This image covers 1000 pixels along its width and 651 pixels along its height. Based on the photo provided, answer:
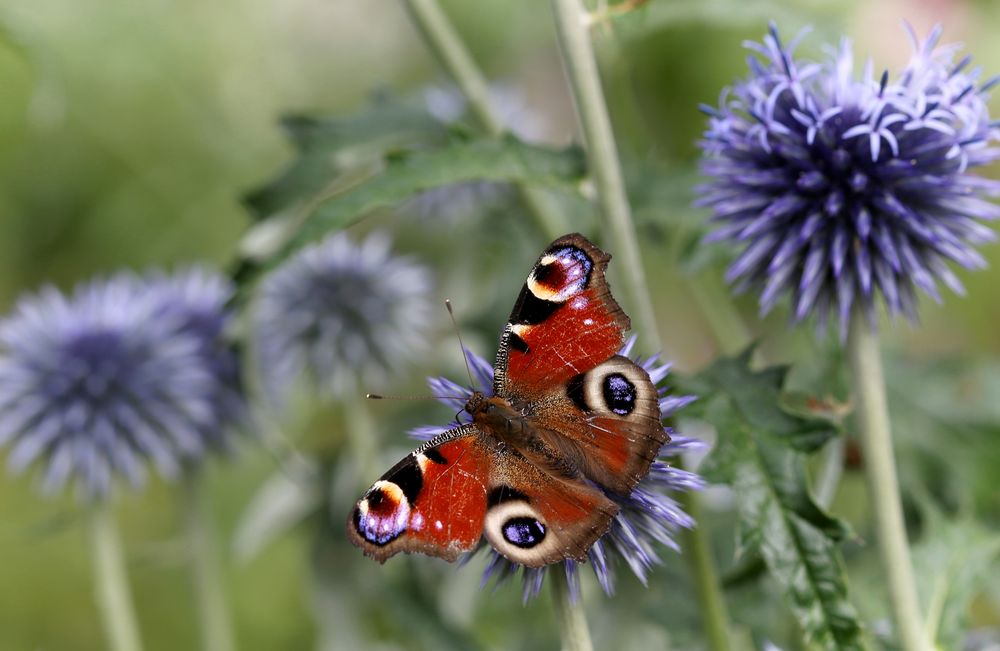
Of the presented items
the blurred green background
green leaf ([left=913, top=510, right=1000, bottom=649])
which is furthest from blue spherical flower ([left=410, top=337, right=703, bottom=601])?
the blurred green background

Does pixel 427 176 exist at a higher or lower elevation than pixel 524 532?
higher

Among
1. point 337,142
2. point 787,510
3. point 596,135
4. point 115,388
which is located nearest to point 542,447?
point 787,510

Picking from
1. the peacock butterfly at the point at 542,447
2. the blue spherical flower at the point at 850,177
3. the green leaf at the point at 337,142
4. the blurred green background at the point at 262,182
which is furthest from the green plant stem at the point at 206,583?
the blue spherical flower at the point at 850,177

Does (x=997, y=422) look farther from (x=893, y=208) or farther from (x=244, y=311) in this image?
(x=244, y=311)

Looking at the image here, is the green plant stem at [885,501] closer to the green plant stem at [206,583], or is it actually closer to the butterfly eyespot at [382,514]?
the butterfly eyespot at [382,514]

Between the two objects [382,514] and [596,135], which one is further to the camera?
[596,135]

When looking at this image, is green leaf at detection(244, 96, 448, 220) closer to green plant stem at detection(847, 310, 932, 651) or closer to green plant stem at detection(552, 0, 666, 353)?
green plant stem at detection(552, 0, 666, 353)

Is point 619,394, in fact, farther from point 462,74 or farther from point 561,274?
point 462,74
